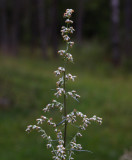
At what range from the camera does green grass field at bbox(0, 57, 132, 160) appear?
33.8ft

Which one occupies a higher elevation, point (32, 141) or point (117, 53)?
point (117, 53)

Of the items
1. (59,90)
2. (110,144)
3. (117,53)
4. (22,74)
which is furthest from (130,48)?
(59,90)

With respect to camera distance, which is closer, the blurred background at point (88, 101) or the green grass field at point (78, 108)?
the green grass field at point (78, 108)

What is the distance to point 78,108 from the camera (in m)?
13.2

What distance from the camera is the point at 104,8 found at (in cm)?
4769

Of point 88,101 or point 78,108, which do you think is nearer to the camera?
point 78,108

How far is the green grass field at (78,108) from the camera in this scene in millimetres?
10314

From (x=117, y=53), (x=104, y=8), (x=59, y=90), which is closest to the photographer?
(x=59, y=90)

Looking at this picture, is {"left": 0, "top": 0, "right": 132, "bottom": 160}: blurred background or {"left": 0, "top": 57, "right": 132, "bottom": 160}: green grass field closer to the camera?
{"left": 0, "top": 57, "right": 132, "bottom": 160}: green grass field

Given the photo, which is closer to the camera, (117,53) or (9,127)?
(9,127)

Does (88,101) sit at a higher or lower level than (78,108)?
higher

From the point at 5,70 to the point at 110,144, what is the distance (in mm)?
10391

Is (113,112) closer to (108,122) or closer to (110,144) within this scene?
(108,122)

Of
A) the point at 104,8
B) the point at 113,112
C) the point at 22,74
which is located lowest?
the point at 113,112
